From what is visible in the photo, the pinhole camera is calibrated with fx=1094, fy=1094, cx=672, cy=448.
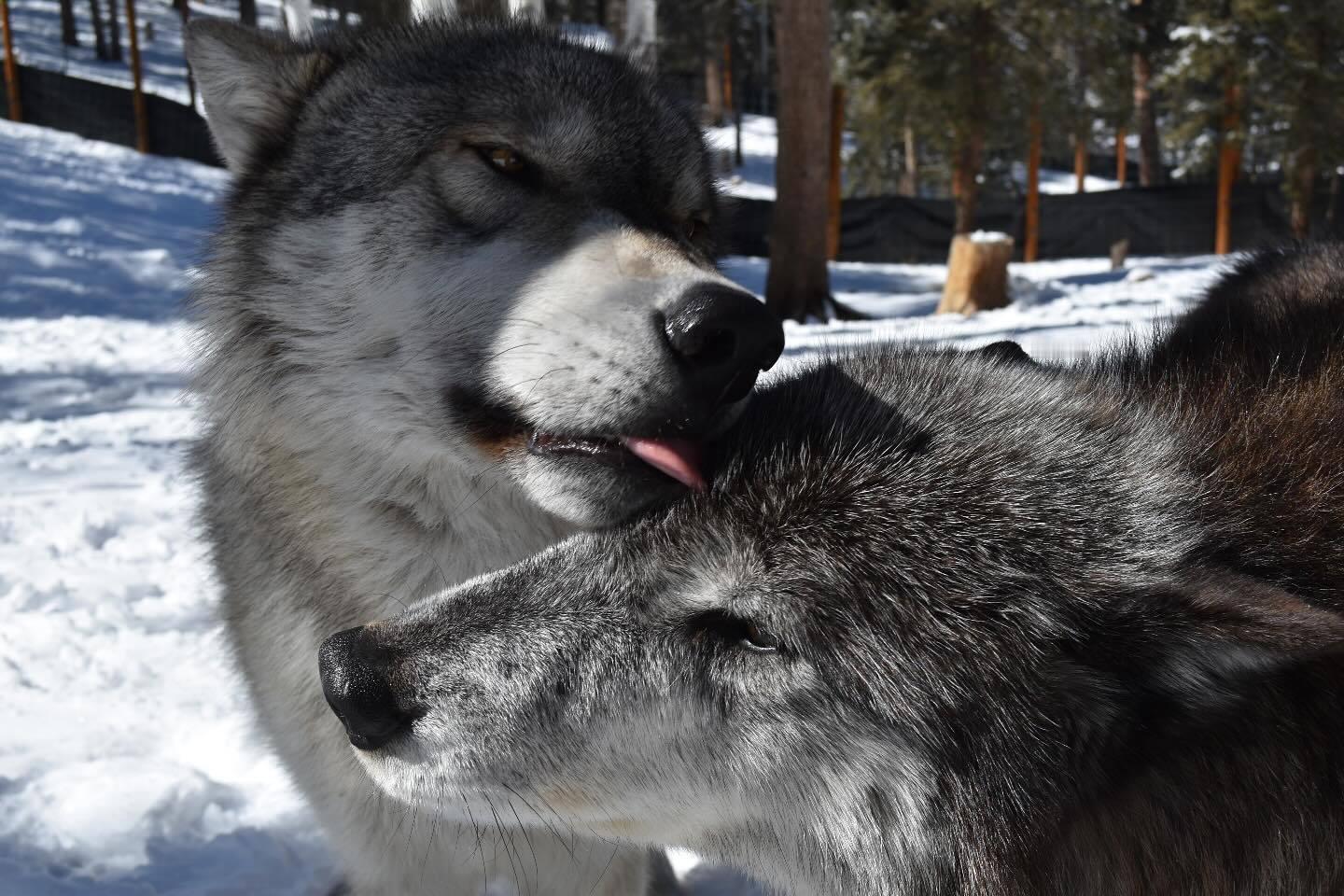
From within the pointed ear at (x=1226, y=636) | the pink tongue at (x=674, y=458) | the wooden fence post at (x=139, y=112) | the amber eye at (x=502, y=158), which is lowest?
the pointed ear at (x=1226, y=636)

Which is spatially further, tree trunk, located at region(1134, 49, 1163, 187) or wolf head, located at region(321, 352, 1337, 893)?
tree trunk, located at region(1134, 49, 1163, 187)

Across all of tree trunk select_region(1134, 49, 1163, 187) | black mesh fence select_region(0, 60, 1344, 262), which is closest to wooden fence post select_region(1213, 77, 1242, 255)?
black mesh fence select_region(0, 60, 1344, 262)

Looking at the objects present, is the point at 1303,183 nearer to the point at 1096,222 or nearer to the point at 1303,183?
the point at 1303,183

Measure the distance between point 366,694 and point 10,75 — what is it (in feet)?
77.7

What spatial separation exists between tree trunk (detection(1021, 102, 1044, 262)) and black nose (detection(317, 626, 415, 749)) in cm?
2272

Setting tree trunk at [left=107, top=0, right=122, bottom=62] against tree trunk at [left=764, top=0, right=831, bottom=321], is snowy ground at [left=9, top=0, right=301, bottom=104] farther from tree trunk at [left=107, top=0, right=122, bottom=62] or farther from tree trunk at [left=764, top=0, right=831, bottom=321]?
tree trunk at [left=764, top=0, right=831, bottom=321]

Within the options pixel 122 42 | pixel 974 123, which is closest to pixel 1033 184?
pixel 974 123

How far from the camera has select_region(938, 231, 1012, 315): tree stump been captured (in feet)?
42.0

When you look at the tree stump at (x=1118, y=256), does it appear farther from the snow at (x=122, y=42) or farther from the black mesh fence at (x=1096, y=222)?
the snow at (x=122, y=42)

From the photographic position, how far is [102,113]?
71.6 feet

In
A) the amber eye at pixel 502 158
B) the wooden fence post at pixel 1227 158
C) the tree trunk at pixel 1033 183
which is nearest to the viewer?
the amber eye at pixel 502 158

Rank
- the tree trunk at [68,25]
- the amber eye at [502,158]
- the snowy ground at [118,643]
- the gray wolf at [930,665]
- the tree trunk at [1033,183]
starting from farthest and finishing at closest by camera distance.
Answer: the tree trunk at [68,25] → the tree trunk at [1033,183] → the snowy ground at [118,643] → the amber eye at [502,158] → the gray wolf at [930,665]

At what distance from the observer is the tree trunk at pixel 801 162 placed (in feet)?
37.3

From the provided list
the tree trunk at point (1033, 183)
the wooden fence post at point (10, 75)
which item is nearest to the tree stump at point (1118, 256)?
the tree trunk at point (1033, 183)
